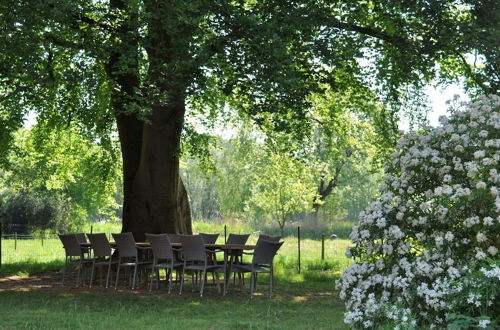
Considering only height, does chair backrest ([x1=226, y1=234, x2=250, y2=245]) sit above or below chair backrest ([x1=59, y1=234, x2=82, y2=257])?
above

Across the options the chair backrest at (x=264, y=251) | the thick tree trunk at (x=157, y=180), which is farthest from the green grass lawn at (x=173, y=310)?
the thick tree trunk at (x=157, y=180)

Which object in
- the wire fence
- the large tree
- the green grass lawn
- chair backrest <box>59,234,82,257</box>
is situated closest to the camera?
the green grass lawn

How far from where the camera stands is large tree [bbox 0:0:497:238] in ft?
39.5

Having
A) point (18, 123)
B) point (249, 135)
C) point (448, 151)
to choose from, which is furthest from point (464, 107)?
point (249, 135)

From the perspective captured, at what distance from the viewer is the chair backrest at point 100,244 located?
13.9 m

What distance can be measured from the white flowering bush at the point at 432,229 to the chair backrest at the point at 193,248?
201 inches

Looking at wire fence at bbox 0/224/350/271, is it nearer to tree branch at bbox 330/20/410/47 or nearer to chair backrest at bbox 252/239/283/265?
chair backrest at bbox 252/239/283/265

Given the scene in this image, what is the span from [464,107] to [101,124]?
12164mm

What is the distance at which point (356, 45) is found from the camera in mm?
14109

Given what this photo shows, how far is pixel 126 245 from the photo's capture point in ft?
44.6

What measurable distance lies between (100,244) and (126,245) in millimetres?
678

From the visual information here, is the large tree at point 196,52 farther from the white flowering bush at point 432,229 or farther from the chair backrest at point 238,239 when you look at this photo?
the white flowering bush at point 432,229

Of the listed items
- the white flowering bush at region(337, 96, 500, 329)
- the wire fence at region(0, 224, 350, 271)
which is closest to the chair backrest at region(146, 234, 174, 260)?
the white flowering bush at region(337, 96, 500, 329)

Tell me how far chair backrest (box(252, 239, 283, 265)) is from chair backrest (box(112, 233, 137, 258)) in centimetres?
250
